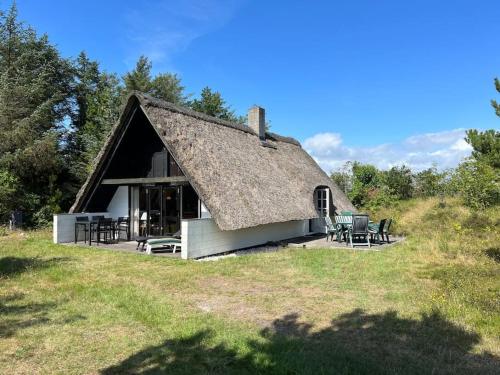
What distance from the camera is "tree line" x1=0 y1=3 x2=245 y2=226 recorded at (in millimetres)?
19859

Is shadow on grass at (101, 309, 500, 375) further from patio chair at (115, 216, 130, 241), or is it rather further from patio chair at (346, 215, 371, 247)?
patio chair at (115, 216, 130, 241)

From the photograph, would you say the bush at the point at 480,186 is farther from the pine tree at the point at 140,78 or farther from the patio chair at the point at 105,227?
the pine tree at the point at 140,78

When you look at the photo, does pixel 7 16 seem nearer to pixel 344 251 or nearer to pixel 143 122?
pixel 143 122

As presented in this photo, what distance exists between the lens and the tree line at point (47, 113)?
65.2 feet

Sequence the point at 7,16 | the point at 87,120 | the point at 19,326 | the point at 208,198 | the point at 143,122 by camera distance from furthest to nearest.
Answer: the point at 87,120 < the point at 7,16 < the point at 143,122 < the point at 208,198 < the point at 19,326

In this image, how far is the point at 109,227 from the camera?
1466 centimetres

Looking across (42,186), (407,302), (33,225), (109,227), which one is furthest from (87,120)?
(407,302)

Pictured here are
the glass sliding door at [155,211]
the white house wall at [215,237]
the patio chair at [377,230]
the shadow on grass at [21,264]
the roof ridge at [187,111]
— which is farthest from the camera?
the glass sliding door at [155,211]

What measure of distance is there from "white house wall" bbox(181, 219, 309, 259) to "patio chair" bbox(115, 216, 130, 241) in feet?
15.1

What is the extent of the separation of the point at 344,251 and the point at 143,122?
8267 millimetres

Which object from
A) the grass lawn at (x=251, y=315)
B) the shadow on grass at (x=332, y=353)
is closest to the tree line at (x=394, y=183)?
the grass lawn at (x=251, y=315)

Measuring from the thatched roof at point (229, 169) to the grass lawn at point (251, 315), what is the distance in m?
2.05

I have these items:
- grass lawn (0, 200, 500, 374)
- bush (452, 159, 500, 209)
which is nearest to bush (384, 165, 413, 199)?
bush (452, 159, 500, 209)

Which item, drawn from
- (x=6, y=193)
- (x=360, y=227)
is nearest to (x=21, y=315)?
(x=360, y=227)
